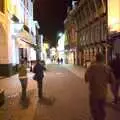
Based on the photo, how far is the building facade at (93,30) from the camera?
4528 centimetres

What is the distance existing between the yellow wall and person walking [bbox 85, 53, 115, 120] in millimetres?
31183

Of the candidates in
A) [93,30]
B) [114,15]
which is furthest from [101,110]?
[93,30]

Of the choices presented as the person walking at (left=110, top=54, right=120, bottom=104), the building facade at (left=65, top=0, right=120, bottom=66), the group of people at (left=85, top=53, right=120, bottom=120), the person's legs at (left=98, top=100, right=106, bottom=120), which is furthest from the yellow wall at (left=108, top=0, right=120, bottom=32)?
the person's legs at (left=98, top=100, right=106, bottom=120)

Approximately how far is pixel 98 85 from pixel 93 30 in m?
48.8

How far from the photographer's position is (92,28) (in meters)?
59.4

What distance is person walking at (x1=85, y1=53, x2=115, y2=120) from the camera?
1016cm

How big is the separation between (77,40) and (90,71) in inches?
2773

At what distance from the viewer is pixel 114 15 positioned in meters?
43.1

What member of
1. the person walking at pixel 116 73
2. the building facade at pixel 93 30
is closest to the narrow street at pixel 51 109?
the person walking at pixel 116 73

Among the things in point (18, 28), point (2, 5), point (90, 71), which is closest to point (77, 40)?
point (18, 28)

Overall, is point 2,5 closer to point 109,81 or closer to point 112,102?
point 112,102

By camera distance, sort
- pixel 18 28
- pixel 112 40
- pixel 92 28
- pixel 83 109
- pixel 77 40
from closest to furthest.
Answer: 1. pixel 83 109
2. pixel 18 28
3. pixel 112 40
4. pixel 92 28
5. pixel 77 40

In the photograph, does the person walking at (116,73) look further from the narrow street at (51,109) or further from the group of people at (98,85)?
the group of people at (98,85)

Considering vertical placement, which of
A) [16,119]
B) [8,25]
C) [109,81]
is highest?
[8,25]
